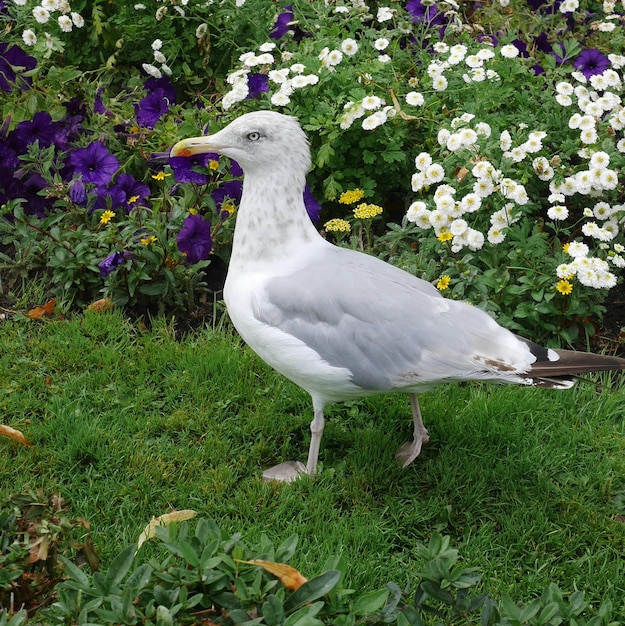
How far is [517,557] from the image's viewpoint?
9.52ft

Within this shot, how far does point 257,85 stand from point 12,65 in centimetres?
131

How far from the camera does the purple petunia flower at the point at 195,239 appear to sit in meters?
3.81

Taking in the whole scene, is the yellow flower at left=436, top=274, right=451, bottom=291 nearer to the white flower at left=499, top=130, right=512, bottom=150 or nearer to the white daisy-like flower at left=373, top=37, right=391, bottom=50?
the white flower at left=499, top=130, right=512, bottom=150

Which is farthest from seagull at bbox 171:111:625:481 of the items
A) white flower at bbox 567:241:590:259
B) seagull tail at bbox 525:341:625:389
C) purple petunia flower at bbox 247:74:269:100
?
purple petunia flower at bbox 247:74:269:100

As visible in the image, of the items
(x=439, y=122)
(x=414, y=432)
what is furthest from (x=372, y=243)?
(x=414, y=432)

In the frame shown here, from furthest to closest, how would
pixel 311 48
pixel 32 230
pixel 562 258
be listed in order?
pixel 311 48, pixel 32 230, pixel 562 258

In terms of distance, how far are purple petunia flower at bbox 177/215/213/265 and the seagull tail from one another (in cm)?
164

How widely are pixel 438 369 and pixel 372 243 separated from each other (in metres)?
1.61

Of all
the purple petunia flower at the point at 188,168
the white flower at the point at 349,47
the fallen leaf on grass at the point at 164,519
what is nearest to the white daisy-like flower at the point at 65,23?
the purple petunia flower at the point at 188,168

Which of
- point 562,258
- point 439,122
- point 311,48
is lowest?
point 562,258

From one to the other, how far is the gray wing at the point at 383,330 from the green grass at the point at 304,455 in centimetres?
55

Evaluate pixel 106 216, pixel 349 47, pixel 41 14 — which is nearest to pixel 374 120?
pixel 349 47

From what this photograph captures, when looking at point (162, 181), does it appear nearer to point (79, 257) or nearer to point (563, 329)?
point (79, 257)

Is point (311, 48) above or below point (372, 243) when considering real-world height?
above
